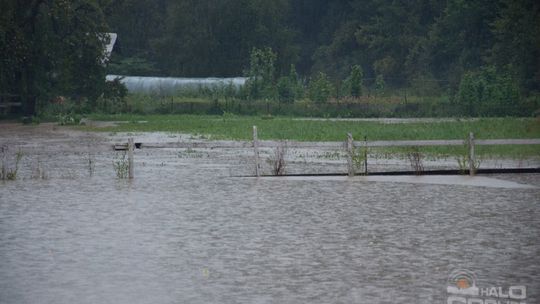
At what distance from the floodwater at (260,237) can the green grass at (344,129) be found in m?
13.1

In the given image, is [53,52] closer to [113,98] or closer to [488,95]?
[113,98]

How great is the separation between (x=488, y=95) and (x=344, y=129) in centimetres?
2475

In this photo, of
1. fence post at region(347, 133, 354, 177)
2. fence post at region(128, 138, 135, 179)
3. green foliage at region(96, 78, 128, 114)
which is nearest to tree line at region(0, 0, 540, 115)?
green foliage at region(96, 78, 128, 114)

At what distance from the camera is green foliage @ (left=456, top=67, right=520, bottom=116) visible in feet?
218

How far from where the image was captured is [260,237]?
1816 cm

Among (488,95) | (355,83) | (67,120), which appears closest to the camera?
(67,120)

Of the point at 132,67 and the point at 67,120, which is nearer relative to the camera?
the point at 67,120

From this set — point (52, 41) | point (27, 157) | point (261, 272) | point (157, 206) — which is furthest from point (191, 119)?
point (261, 272)

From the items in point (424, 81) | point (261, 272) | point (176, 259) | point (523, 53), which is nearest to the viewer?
point (261, 272)

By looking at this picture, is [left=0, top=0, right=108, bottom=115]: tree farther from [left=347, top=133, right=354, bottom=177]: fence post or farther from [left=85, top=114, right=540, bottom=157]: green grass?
[left=347, top=133, right=354, bottom=177]: fence post

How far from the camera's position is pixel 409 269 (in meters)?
14.9

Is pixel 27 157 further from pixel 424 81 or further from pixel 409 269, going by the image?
pixel 424 81

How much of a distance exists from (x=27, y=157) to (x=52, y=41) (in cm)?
2901

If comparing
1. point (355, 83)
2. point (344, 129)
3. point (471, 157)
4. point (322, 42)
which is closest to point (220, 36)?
point (322, 42)
